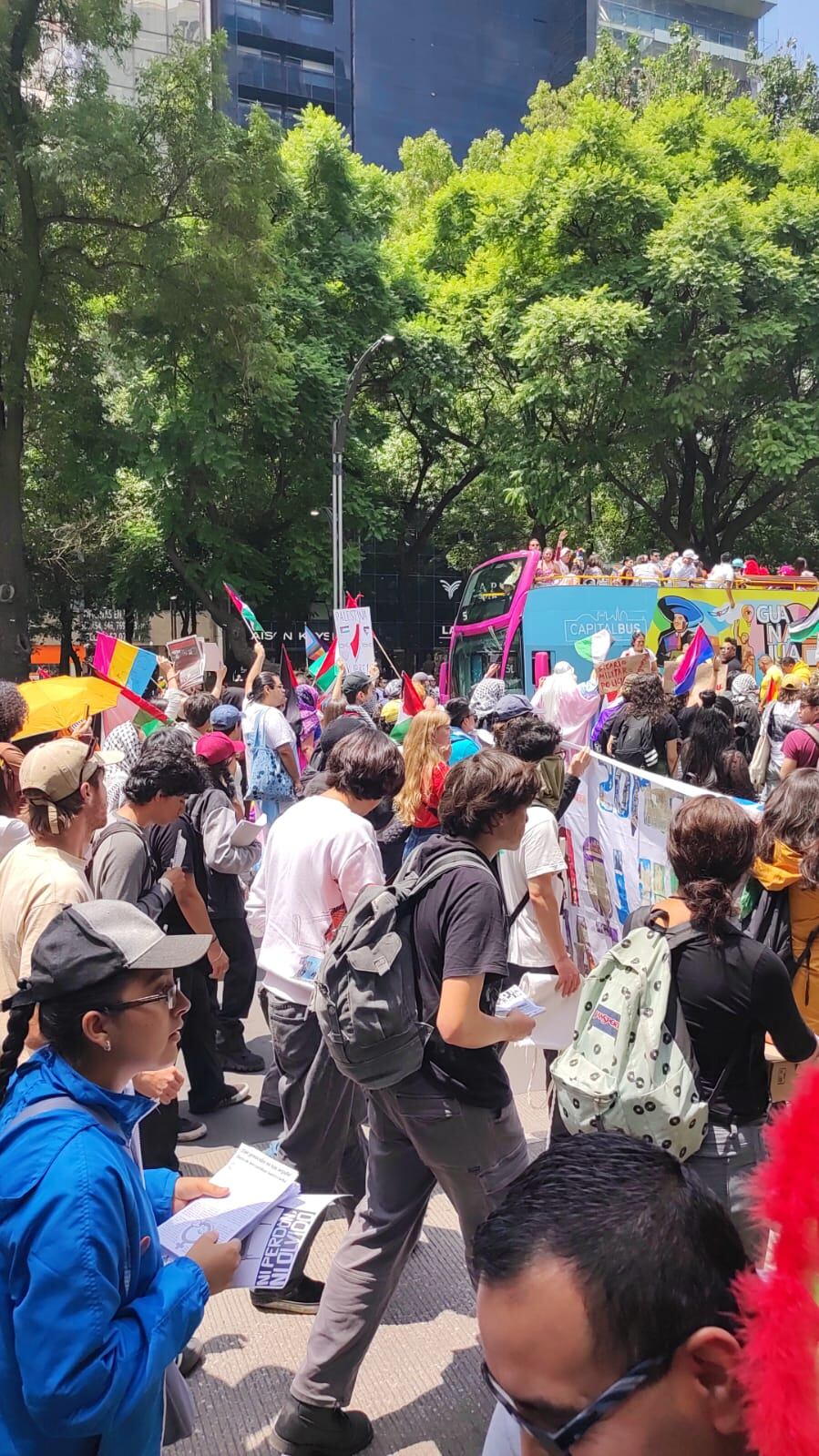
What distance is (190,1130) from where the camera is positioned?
14.9 feet

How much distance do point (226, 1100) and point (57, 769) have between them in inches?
99.9

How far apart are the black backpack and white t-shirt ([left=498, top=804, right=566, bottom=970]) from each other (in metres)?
4.62

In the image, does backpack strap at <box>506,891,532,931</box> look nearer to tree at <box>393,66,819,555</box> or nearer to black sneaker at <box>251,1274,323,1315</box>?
black sneaker at <box>251,1274,323,1315</box>

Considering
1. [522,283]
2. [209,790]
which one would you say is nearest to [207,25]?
[522,283]

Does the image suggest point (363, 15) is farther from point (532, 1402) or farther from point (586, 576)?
point (532, 1402)

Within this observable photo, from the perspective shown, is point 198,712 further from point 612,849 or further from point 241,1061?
point 612,849

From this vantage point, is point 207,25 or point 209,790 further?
point 207,25

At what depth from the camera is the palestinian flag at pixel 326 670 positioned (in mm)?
11470

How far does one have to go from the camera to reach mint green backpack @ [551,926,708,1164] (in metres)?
2.25

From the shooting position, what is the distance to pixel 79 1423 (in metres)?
1.47

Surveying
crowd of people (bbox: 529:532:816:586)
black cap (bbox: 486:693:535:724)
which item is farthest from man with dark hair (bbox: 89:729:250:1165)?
crowd of people (bbox: 529:532:816:586)

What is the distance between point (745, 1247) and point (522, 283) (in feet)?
84.5

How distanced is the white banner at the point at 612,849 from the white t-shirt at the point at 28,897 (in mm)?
2203

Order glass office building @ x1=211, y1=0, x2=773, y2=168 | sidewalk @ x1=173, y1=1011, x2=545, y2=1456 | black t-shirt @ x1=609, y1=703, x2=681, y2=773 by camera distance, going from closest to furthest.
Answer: sidewalk @ x1=173, y1=1011, x2=545, y2=1456 < black t-shirt @ x1=609, y1=703, x2=681, y2=773 < glass office building @ x1=211, y1=0, x2=773, y2=168
